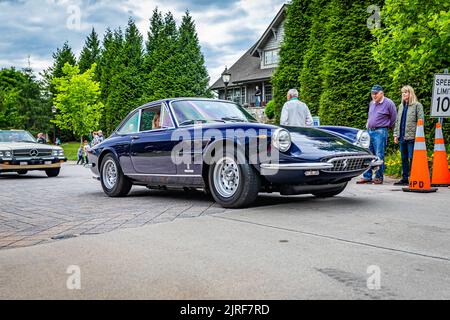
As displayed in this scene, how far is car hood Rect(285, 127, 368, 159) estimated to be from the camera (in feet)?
17.6

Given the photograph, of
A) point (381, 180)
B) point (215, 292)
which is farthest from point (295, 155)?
point (381, 180)

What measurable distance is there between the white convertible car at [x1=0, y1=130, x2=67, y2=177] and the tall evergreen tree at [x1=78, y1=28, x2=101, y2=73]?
55.7 meters

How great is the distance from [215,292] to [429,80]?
436 inches

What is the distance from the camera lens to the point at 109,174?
8016 millimetres

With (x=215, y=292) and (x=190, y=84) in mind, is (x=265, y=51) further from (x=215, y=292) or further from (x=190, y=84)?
(x=215, y=292)

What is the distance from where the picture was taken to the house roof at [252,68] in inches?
1452

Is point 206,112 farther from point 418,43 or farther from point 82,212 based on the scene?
point 418,43

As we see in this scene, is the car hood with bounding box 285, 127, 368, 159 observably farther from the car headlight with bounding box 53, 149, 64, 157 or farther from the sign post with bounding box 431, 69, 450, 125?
the car headlight with bounding box 53, 149, 64, 157

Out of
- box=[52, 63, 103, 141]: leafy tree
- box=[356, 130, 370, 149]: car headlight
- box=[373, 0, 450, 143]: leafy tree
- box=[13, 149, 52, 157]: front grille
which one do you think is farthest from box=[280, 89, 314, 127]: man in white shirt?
box=[52, 63, 103, 141]: leafy tree

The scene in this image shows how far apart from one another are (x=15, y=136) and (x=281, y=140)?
12.2 m

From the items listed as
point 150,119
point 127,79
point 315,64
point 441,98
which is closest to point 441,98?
point 441,98

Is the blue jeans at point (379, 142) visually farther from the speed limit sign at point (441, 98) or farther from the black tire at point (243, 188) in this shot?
the black tire at point (243, 188)

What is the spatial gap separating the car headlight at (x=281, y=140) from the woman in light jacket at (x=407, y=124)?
4074 millimetres
